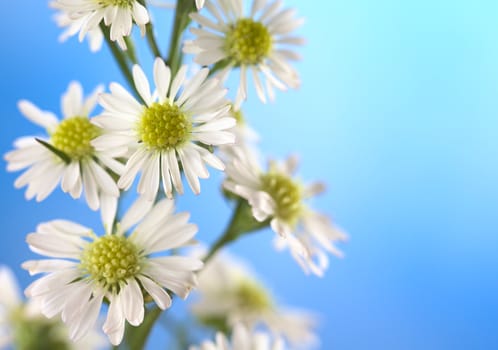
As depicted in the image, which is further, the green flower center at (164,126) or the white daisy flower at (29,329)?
the white daisy flower at (29,329)

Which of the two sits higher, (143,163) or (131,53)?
(131,53)

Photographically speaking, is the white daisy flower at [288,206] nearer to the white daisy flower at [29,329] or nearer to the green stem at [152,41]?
the green stem at [152,41]

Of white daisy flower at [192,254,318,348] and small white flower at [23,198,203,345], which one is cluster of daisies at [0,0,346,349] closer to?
small white flower at [23,198,203,345]

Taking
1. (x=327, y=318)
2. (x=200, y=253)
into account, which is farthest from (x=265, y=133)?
(x=200, y=253)

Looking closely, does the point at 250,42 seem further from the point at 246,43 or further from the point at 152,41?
the point at 152,41

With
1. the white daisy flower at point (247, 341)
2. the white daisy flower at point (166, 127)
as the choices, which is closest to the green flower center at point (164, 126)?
the white daisy flower at point (166, 127)

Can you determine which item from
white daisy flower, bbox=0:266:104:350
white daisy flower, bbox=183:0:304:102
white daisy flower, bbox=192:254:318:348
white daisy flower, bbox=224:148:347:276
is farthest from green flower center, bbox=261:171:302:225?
white daisy flower, bbox=0:266:104:350

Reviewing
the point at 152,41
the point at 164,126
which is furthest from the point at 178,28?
the point at 164,126
